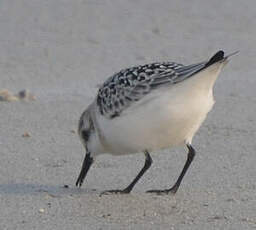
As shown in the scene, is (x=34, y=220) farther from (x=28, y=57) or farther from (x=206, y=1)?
(x=206, y=1)

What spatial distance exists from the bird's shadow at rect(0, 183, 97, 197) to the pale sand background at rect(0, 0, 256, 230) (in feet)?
0.05

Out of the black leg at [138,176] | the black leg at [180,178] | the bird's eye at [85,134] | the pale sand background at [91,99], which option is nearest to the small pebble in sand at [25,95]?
the pale sand background at [91,99]

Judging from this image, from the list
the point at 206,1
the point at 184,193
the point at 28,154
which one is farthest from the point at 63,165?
the point at 206,1

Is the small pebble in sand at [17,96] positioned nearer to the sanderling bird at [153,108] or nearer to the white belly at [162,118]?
the sanderling bird at [153,108]

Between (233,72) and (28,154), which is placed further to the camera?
(233,72)

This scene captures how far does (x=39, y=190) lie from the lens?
24.3ft

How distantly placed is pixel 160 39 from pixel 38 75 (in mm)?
1947

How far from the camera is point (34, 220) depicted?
6.66 m

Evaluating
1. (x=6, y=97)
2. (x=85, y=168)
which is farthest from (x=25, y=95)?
(x=85, y=168)

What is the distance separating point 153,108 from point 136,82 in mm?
Result: 288

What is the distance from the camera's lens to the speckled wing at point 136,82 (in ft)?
22.8

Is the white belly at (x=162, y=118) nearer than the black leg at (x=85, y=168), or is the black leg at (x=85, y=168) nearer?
the white belly at (x=162, y=118)

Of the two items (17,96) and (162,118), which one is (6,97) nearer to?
(17,96)

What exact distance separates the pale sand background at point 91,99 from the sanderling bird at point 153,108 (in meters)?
0.37
